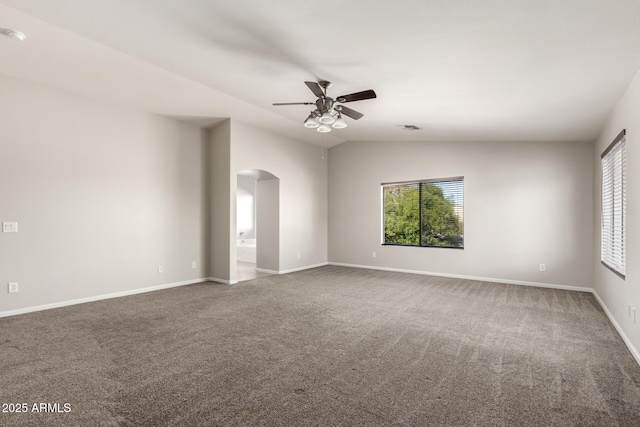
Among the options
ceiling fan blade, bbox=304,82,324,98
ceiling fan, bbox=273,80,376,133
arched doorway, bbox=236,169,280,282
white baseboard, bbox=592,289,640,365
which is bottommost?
white baseboard, bbox=592,289,640,365

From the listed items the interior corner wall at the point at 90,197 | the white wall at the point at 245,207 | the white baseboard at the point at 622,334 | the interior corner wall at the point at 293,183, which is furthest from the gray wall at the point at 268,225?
the white baseboard at the point at 622,334

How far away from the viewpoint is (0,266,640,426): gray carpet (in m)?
2.10

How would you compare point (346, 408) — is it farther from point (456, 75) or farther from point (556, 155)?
point (556, 155)

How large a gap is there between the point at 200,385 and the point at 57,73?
415 cm

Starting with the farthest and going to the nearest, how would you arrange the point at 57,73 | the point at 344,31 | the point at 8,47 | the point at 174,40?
the point at 57,73 < the point at 8,47 < the point at 174,40 < the point at 344,31

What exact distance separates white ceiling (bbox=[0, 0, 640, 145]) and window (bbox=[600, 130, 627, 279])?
0.49 m

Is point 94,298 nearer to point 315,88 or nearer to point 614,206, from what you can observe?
point 315,88

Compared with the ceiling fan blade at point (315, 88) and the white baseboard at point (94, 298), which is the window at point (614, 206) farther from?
the white baseboard at point (94, 298)

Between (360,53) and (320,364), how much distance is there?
110 inches

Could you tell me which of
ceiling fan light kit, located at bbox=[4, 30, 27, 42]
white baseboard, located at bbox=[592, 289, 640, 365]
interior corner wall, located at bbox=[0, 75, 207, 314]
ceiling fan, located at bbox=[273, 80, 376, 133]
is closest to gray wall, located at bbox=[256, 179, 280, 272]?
interior corner wall, located at bbox=[0, 75, 207, 314]

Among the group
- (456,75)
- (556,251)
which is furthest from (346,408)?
(556,251)

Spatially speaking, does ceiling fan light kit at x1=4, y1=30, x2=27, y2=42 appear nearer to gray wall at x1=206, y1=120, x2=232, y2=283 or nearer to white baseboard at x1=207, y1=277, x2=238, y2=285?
gray wall at x1=206, y1=120, x2=232, y2=283

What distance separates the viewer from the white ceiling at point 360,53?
7.55 ft

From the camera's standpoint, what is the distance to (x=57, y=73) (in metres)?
4.08
